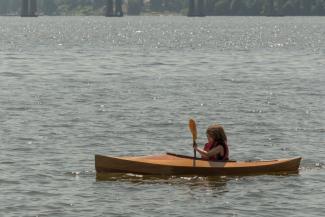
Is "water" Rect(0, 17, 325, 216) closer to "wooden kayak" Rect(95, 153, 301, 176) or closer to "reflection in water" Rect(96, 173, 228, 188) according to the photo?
"reflection in water" Rect(96, 173, 228, 188)

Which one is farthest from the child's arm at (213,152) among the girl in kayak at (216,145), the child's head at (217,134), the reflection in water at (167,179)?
the reflection in water at (167,179)

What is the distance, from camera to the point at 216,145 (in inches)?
1020

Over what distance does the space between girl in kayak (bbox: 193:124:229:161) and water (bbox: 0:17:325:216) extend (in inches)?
21.4

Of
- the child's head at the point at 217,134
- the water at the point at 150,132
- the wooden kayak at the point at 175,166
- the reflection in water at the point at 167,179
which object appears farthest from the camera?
the wooden kayak at the point at 175,166

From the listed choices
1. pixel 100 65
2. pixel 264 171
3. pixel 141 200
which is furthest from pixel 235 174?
pixel 100 65

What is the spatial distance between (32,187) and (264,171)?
5.57 meters

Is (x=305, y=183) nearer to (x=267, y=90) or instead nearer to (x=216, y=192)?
(x=216, y=192)

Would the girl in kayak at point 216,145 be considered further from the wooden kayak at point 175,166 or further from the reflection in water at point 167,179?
the reflection in water at point 167,179

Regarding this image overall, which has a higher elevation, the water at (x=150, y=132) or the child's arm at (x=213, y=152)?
the child's arm at (x=213, y=152)

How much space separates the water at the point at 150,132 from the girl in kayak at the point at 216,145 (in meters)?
0.54

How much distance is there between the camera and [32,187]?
25.0 m

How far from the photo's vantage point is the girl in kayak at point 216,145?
2567 cm

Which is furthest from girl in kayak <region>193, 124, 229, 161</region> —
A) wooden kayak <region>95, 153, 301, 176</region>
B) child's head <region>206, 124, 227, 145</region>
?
wooden kayak <region>95, 153, 301, 176</region>

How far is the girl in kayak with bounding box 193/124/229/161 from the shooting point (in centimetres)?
2567
